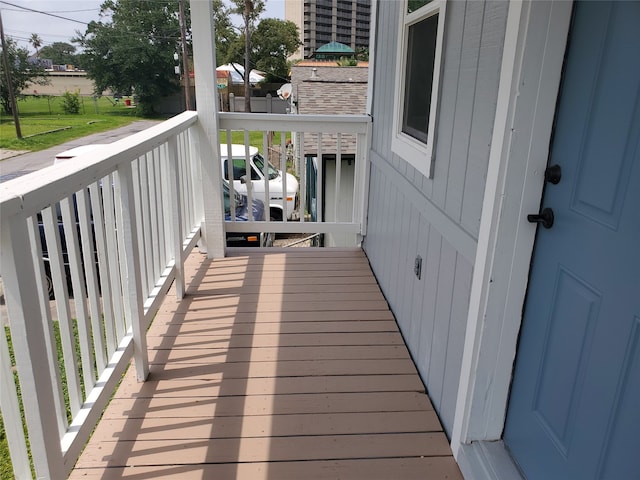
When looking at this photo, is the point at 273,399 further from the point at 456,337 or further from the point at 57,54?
the point at 57,54

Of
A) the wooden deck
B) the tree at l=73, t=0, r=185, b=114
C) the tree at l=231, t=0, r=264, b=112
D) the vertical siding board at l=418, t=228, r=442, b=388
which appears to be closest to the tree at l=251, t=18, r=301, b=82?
the tree at l=231, t=0, r=264, b=112

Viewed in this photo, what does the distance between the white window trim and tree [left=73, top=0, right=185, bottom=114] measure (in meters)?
12.2

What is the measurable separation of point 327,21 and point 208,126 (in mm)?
45634

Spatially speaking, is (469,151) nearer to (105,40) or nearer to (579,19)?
(579,19)

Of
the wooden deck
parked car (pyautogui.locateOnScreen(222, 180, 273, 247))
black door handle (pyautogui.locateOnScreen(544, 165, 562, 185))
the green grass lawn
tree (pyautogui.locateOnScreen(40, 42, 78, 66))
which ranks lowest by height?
parked car (pyautogui.locateOnScreen(222, 180, 273, 247))

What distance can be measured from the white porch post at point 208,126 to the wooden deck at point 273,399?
0.63 m

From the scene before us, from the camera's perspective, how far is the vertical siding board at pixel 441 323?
1815mm

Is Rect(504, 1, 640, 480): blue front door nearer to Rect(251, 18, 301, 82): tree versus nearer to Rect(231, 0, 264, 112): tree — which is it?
Rect(231, 0, 264, 112): tree

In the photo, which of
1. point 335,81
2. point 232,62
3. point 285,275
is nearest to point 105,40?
point 335,81

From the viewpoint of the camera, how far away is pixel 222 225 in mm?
3580

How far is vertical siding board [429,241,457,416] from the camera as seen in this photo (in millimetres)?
1815

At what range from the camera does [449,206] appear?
180cm

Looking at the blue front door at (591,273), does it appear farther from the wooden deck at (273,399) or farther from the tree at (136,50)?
the tree at (136,50)

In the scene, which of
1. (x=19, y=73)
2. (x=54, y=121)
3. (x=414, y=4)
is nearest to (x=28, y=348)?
(x=414, y=4)
